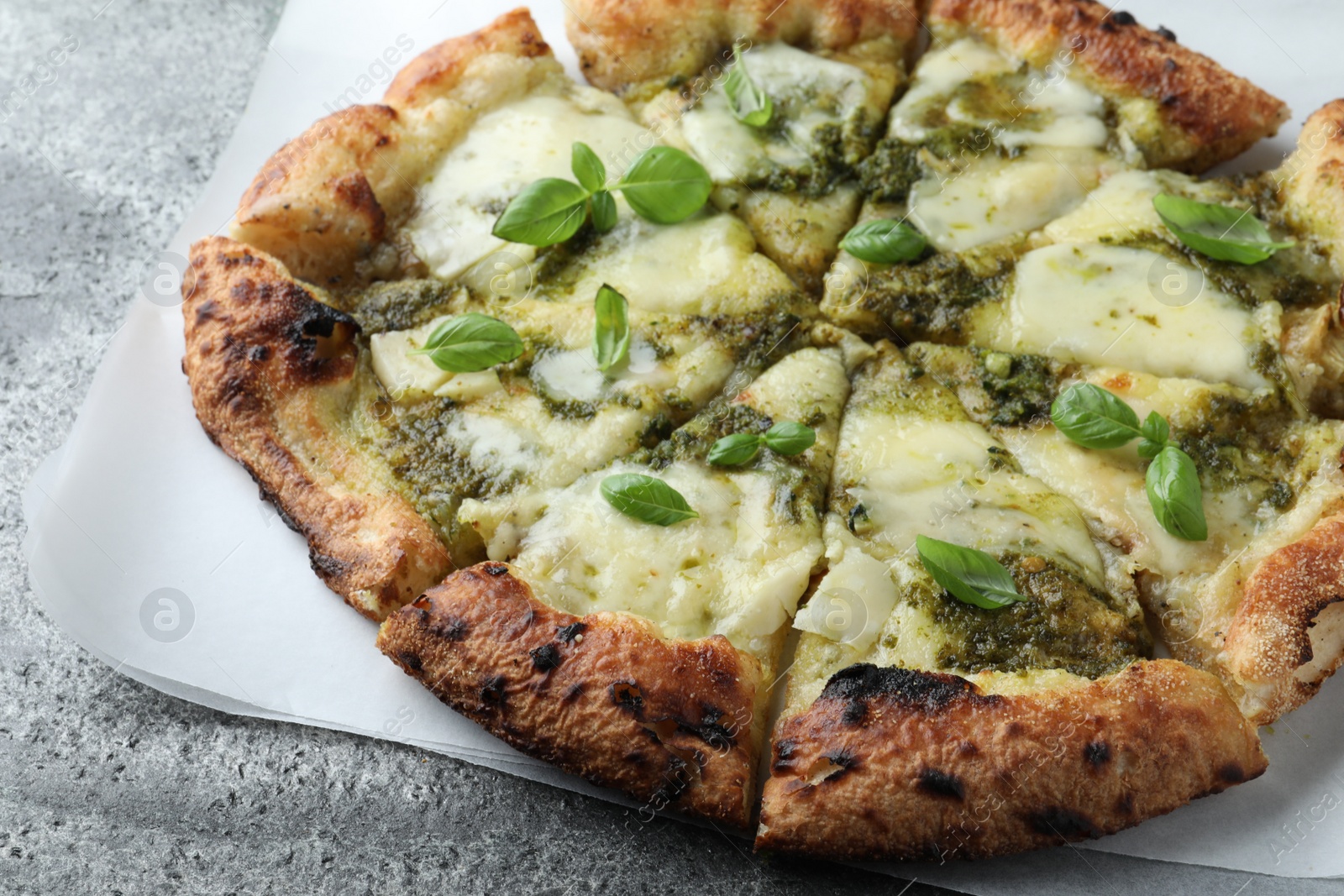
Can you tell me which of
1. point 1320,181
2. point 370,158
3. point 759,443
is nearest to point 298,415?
point 370,158

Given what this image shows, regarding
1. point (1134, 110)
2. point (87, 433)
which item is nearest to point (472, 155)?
point (87, 433)

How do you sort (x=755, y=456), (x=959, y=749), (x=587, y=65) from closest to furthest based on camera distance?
(x=959, y=749) → (x=755, y=456) → (x=587, y=65)

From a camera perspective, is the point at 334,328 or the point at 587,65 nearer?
the point at 334,328

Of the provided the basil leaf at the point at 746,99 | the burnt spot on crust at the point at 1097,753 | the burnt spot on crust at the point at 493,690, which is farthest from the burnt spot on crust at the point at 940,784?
the basil leaf at the point at 746,99

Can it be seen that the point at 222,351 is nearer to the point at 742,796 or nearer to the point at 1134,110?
the point at 742,796

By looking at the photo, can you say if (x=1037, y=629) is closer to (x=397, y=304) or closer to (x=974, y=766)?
(x=974, y=766)
